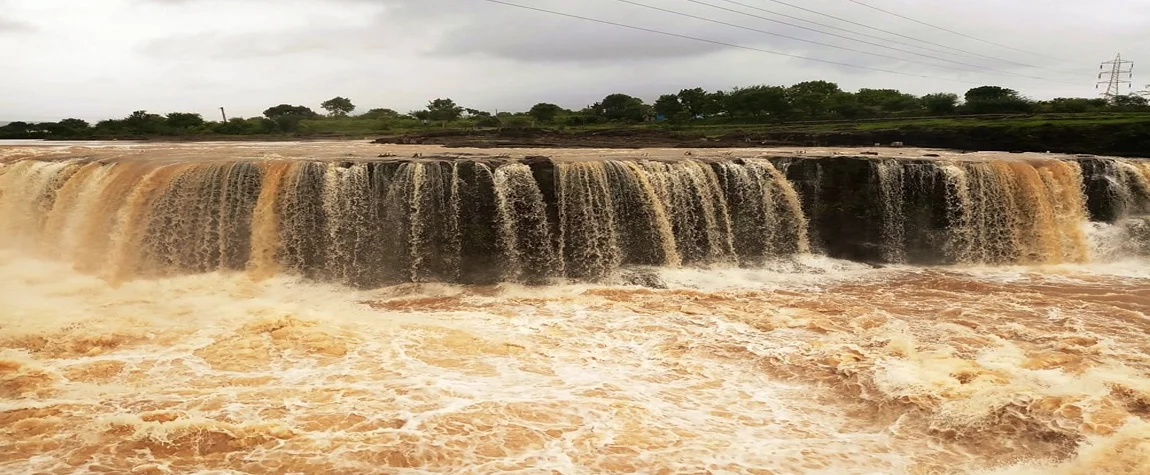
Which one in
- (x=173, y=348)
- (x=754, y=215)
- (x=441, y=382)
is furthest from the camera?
(x=754, y=215)

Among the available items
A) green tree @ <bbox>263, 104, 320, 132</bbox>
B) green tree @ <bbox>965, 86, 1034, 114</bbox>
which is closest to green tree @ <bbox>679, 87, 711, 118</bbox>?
green tree @ <bbox>965, 86, 1034, 114</bbox>

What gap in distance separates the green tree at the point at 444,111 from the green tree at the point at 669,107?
40.3ft

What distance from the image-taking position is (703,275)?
1425 cm

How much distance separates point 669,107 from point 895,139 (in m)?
15.0

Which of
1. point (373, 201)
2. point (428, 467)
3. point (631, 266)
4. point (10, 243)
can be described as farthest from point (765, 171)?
point (10, 243)

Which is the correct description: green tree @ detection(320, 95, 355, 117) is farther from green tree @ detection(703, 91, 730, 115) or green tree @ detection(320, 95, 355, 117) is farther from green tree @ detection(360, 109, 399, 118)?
green tree @ detection(703, 91, 730, 115)

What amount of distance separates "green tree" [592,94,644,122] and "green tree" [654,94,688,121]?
3.45ft

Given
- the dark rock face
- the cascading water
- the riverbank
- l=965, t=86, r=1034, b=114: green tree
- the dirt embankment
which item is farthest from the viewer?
l=965, t=86, r=1034, b=114: green tree

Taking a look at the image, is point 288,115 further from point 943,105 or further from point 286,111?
point 943,105

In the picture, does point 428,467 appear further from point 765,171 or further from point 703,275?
point 765,171

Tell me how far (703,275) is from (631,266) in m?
1.46

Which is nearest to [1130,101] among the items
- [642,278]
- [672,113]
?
[672,113]

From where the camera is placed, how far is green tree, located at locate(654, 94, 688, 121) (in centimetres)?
3907

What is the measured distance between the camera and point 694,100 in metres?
39.1
